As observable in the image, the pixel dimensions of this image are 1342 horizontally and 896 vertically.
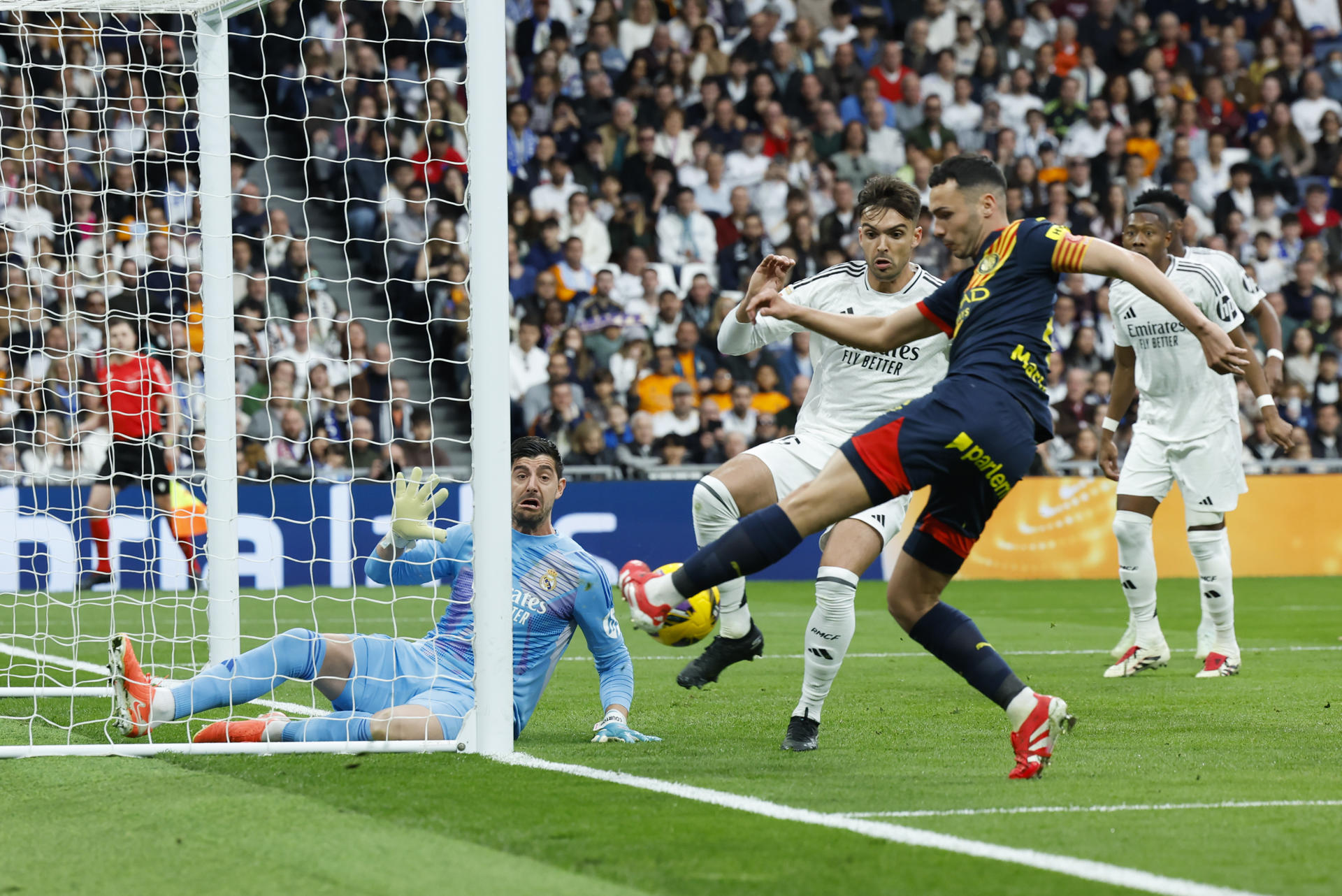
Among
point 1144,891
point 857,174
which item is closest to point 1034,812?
point 1144,891

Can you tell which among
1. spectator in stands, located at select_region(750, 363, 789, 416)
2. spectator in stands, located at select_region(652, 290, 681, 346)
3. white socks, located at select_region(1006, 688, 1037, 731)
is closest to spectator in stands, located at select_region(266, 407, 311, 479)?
spectator in stands, located at select_region(652, 290, 681, 346)

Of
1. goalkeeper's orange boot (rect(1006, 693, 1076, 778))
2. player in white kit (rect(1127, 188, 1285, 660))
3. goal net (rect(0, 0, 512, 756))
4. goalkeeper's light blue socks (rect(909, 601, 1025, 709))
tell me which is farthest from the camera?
player in white kit (rect(1127, 188, 1285, 660))

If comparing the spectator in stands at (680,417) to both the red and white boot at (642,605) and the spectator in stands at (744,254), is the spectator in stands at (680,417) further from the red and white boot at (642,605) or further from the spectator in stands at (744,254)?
the red and white boot at (642,605)

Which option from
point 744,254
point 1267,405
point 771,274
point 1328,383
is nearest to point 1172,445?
point 1267,405

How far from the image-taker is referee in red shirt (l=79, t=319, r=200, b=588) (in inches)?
440

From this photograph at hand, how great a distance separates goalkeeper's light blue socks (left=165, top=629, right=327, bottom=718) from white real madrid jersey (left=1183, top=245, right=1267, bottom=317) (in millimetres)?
5300

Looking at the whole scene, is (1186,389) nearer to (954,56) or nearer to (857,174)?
(857,174)

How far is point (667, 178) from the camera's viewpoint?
1675 centimetres

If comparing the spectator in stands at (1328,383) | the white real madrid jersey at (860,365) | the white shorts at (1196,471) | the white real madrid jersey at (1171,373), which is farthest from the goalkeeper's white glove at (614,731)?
the spectator in stands at (1328,383)

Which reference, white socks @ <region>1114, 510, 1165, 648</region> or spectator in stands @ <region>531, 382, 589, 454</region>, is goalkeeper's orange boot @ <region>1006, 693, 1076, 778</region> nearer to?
white socks @ <region>1114, 510, 1165, 648</region>

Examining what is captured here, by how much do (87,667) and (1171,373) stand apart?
5.80 meters

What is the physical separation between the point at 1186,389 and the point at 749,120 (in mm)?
10038

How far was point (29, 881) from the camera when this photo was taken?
335 cm

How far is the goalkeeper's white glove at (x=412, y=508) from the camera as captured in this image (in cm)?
528
